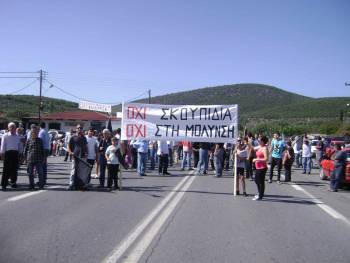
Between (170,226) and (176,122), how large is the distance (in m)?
5.62

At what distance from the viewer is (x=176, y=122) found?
13.1 metres

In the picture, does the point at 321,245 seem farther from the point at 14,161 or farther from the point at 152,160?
the point at 152,160

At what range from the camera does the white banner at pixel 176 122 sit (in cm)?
1293

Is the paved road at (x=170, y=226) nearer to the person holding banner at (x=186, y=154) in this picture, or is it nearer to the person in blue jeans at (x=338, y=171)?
the person in blue jeans at (x=338, y=171)

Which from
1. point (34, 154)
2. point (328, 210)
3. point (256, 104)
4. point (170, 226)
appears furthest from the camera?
point (256, 104)

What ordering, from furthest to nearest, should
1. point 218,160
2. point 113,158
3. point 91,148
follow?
point 218,160 → point 91,148 → point 113,158

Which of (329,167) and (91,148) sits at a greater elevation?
(91,148)

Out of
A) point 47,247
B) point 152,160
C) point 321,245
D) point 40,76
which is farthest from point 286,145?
point 40,76

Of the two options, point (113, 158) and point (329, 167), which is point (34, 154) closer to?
point (113, 158)

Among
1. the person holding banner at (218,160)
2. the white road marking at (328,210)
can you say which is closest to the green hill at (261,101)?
the person holding banner at (218,160)

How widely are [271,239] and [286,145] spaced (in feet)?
35.4

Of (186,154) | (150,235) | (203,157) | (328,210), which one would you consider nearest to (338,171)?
(328,210)

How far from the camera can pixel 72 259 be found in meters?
5.68

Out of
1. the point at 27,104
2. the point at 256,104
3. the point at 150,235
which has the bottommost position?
the point at 150,235
